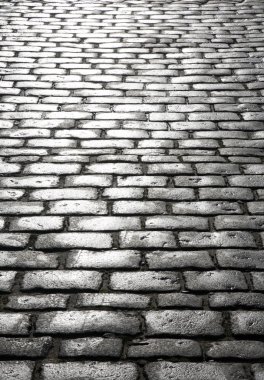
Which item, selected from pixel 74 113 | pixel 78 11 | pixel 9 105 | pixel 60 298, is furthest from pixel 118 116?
pixel 78 11

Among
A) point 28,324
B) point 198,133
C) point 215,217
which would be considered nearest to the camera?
point 28,324

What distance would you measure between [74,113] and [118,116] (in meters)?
0.35

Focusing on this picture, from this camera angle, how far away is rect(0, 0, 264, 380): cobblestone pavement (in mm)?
2082

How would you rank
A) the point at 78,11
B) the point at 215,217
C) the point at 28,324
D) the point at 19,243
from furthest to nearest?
the point at 78,11 < the point at 215,217 < the point at 19,243 < the point at 28,324

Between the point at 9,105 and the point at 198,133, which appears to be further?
the point at 9,105

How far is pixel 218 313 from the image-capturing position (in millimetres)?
2242

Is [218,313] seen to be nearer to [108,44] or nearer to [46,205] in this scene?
[46,205]

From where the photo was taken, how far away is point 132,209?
2936 millimetres

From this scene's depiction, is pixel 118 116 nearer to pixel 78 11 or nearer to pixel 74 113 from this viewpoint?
pixel 74 113

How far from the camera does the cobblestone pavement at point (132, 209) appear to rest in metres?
2.08

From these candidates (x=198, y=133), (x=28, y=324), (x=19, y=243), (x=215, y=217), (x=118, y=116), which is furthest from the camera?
(x=118, y=116)

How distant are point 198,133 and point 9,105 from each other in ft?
5.14

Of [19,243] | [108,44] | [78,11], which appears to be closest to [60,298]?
[19,243]

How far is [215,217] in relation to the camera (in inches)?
113
